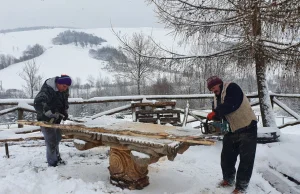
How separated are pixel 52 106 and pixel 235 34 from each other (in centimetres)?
428

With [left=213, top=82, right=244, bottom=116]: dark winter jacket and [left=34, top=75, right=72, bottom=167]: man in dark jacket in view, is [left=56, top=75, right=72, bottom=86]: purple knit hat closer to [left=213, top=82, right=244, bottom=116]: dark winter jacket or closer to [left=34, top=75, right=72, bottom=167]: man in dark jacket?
[left=34, top=75, right=72, bottom=167]: man in dark jacket

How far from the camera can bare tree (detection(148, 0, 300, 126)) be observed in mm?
6078

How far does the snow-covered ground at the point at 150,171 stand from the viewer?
14.7 ft

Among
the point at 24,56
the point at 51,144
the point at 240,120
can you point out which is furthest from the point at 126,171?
the point at 24,56

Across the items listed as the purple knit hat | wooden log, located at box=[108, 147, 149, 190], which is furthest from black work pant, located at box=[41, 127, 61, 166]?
wooden log, located at box=[108, 147, 149, 190]

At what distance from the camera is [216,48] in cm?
756

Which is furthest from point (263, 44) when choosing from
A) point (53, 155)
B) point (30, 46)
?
point (30, 46)

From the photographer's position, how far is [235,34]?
7.05 meters

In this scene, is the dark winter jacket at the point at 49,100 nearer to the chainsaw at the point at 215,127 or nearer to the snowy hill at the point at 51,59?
the chainsaw at the point at 215,127

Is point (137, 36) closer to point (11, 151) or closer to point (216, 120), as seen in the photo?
point (11, 151)

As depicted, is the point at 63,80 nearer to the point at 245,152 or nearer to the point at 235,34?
the point at 245,152

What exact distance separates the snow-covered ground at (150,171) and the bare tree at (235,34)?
1692 millimetres

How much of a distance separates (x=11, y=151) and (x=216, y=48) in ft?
16.9

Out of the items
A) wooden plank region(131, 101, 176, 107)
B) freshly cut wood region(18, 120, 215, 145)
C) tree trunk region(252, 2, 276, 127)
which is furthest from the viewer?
wooden plank region(131, 101, 176, 107)
